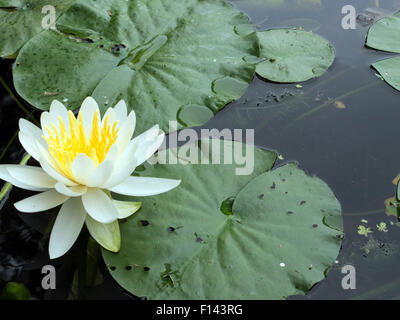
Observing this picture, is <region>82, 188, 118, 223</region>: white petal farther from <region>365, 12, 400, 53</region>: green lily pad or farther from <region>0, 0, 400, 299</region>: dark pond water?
<region>365, 12, 400, 53</region>: green lily pad

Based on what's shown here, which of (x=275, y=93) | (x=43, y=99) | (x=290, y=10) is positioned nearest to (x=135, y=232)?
(x=43, y=99)

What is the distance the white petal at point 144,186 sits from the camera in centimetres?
178

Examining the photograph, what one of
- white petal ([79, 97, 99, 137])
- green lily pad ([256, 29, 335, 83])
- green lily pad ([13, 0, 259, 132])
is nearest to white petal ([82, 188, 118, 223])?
white petal ([79, 97, 99, 137])

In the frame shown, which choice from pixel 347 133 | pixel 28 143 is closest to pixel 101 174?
pixel 28 143

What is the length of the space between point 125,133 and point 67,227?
1.53ft

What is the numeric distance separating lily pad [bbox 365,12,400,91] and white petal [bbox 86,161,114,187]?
5.84ft

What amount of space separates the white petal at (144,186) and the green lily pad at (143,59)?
1.42 ft

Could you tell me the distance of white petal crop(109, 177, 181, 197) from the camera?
1775 millimetres

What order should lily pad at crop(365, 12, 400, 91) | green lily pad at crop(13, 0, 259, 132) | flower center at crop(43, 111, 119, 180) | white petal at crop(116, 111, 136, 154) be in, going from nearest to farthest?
flower center at crop(43, 111, 119, 180) → white petal at crop(116, 111, 136, 154) → green lily pad at crop(13, 0, 259, 132) → lily pad at crop(365, 12, 400, 91)

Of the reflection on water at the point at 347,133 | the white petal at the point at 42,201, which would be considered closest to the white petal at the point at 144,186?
the white petal at the point at 42,201

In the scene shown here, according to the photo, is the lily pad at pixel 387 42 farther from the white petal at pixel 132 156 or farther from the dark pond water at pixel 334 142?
the white petal at pixel 132 156

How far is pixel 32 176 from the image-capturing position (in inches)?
68.7

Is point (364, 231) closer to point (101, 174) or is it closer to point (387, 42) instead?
point (101, 174)

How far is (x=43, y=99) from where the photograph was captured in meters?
2.33
